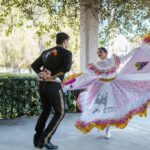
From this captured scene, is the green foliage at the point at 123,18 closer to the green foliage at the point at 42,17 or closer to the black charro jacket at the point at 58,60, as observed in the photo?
Result: the green foliage at the point at 42,17

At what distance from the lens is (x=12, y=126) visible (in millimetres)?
10055

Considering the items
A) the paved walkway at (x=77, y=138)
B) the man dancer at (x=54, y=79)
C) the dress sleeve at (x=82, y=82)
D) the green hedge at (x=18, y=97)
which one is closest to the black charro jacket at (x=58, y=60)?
the man dancer at (x=54, y=79)

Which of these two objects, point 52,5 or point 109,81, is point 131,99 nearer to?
point 109,81

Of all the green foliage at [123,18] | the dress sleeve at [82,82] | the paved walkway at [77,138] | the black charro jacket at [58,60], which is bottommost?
the paved walkway at [77,138]

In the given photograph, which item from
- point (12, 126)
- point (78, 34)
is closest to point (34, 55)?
point (78, 34)

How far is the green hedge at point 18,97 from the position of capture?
11227mm

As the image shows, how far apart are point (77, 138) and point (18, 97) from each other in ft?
10.9

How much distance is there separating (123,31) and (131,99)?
5247 mm

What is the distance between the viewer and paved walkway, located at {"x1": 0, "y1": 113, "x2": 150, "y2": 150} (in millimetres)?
7739

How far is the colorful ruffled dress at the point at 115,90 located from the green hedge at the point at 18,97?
9.27 feet

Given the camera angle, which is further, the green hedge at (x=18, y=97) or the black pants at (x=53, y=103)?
the green hedge at (x=18, y=97)

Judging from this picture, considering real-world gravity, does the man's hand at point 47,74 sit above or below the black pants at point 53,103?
above

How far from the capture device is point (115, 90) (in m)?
8.41

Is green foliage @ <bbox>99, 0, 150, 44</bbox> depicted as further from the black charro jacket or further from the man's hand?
the man's hand
